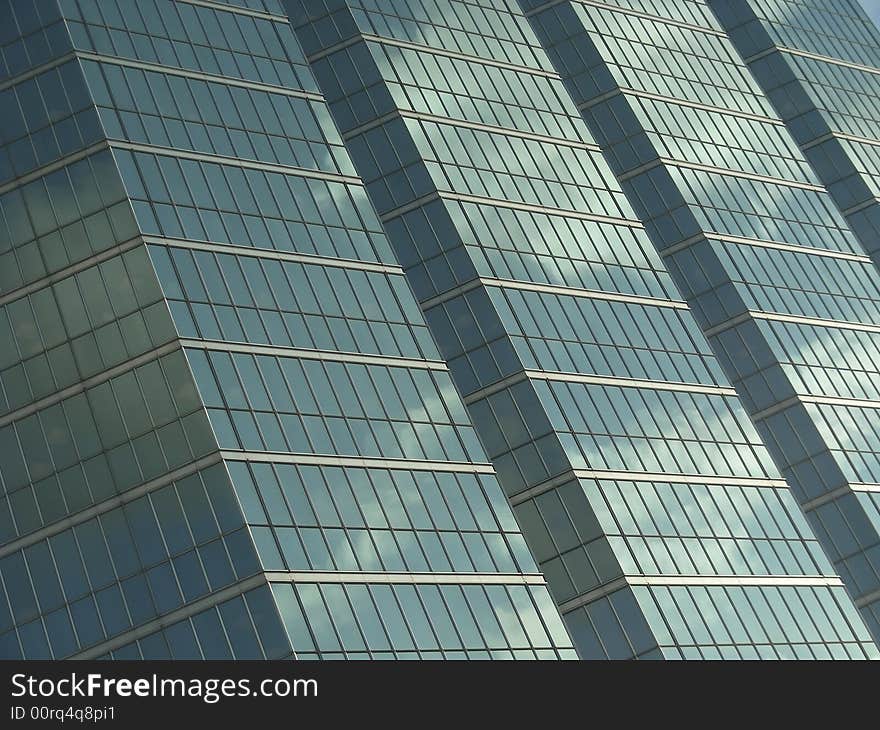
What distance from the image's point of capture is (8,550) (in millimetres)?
58656

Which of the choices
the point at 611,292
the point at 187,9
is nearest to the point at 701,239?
the point at 611,292

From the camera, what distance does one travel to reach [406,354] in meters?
69.2

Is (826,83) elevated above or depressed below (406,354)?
above

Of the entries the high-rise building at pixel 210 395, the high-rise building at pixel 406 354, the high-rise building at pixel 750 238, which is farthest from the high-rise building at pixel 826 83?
the high-rise building at pixel 210 395

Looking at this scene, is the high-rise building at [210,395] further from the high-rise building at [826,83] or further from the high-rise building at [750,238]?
the high-rise building at [826,83]

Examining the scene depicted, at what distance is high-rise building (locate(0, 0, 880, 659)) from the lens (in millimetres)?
58125

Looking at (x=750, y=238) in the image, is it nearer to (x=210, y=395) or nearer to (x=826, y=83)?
(x=826, y=83)

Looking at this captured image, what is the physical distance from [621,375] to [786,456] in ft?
52.3

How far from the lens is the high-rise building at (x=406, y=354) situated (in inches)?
2288

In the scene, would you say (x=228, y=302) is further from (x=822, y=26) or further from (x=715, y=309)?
(x=822, y=26)

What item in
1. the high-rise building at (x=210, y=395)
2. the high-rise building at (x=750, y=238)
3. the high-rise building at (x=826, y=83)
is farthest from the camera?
the high-rise building at (x=826, y=83)

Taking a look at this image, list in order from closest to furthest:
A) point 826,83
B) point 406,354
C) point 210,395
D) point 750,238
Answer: point 210,395, point 406,354, point 750,238, point 826,83

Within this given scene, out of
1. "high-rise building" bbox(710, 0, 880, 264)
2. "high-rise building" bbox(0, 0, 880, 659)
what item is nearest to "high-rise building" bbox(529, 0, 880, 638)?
"high-rise building" bbox(0, 0, 880, 659)

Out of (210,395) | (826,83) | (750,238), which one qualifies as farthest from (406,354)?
(826,83)
